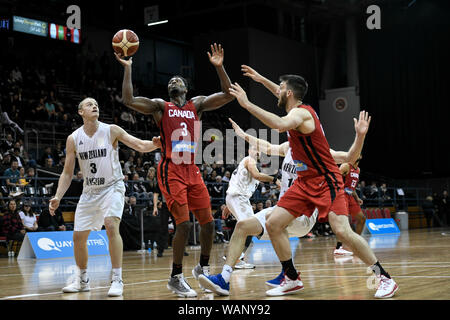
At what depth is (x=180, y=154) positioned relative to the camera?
6062 millimetres

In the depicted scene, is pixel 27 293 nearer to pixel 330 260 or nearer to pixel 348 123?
pixel 330 260

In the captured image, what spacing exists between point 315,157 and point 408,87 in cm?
2617

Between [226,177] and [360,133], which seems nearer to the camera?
[360,133]

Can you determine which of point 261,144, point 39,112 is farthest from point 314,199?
point 39,112

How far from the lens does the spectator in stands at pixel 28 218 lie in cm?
1377

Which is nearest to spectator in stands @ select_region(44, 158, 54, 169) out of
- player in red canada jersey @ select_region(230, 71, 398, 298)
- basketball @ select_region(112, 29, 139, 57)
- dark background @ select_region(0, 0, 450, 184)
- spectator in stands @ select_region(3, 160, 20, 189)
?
spectator in stands @ select_region(3, 160, 20, 189)

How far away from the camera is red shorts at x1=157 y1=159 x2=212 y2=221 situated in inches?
233

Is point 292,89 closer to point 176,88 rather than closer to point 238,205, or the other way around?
point 176,88

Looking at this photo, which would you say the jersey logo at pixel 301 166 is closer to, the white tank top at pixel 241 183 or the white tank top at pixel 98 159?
the white tank top at pixel 98 159

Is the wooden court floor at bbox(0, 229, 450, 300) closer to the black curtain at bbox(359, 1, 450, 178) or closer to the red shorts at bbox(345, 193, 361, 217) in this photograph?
the red shorts at bbox(345, 193, 361, 217)

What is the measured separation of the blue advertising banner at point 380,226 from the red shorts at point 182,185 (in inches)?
595

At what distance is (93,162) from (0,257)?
29.4 feet
